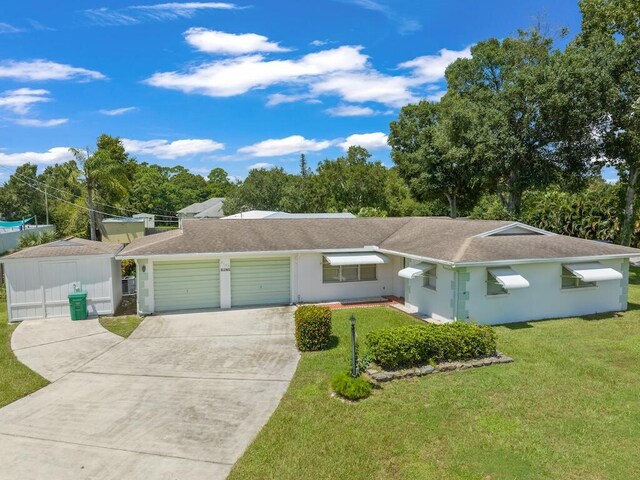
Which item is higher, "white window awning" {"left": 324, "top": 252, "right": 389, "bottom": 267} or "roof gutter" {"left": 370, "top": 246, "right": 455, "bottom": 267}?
"roof gutter" {"left": 370, "top": 246, "right": 455, "bottom": 267}

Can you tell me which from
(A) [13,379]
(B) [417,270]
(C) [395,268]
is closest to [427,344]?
(B) [417,270]

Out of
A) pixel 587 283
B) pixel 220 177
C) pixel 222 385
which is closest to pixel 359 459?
pixel 222 385

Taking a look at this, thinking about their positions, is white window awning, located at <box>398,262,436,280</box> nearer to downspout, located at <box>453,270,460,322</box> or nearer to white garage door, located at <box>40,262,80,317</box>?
downspout, located at <box>453,270,460,322</box>

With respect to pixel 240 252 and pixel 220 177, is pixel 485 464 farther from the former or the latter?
pixel 220 177

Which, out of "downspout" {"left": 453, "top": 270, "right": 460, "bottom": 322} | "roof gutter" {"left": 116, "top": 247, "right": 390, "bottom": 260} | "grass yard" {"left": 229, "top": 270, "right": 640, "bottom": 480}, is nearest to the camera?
"grass yard" {"left": 229, "top": 270, "right": 640, "bottom": 480}

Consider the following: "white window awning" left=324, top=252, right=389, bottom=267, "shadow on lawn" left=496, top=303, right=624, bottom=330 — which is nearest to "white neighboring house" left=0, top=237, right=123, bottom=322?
"white window awning" left=324, top=252, right=389, bottom=267

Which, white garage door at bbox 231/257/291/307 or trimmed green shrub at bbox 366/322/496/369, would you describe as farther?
white garage door at bbox 231/257/291/307

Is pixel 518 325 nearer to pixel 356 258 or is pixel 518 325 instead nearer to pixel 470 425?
pixel 356 258
